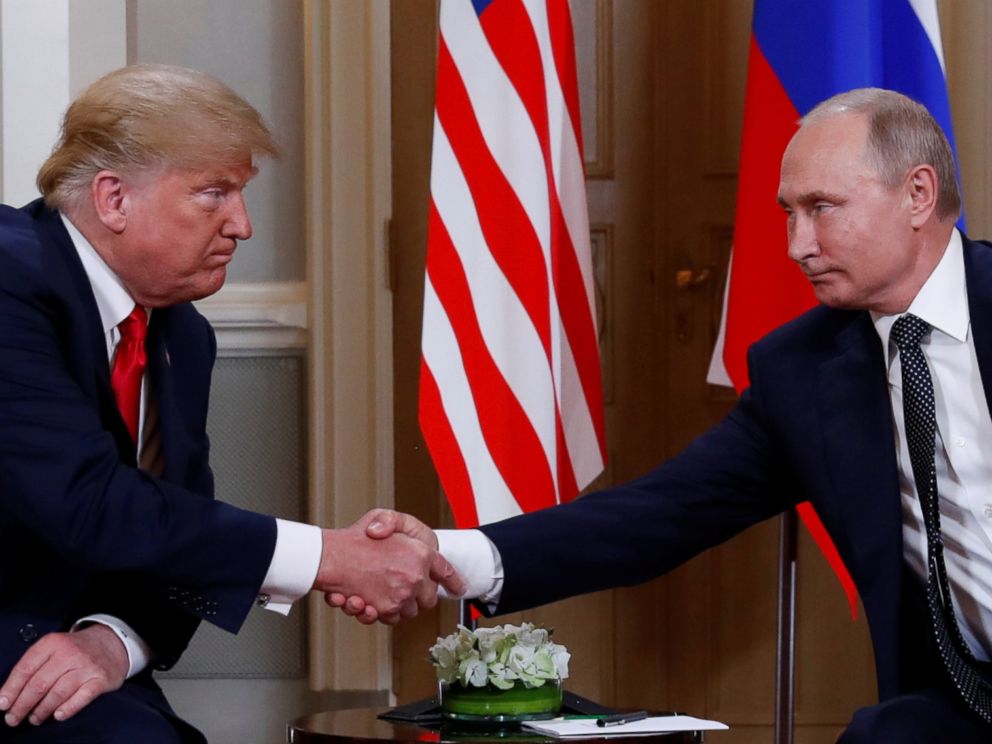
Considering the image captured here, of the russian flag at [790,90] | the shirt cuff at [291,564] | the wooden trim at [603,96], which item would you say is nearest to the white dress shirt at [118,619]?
the shirt cuff at [291,564]

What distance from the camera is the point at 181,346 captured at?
222 cm

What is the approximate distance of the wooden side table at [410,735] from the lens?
191cm

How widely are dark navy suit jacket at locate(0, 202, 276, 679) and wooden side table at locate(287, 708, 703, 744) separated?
0.67ft

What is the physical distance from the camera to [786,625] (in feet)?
9.78

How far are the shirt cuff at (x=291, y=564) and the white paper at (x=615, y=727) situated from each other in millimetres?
372

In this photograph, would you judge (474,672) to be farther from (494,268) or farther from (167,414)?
(494,268)

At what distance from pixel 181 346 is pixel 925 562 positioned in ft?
3.77

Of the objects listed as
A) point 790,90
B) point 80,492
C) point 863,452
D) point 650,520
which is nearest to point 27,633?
point 80,492

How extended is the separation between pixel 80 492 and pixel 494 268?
1.19 m

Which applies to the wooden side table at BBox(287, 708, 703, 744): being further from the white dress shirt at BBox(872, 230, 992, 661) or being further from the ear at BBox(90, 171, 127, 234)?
the ear at BBox(90, 171, 127, 234)

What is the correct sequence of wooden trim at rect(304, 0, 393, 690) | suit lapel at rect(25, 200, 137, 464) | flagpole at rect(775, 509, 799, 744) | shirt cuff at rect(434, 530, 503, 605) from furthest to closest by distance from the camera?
wooden trim at rect(304, 0, 393, 690) < flagpole at rect(775, 509, 799, 744) < shirt cuff at rect(434, 530, 503, 605) < suit lapel at rect(25, 200, 137, 464)

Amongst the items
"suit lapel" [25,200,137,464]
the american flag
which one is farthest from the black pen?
the american flag

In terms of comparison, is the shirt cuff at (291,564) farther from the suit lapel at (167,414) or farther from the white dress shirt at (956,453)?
the white dress shirt at (956,453)

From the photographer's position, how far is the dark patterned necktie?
198 cm
